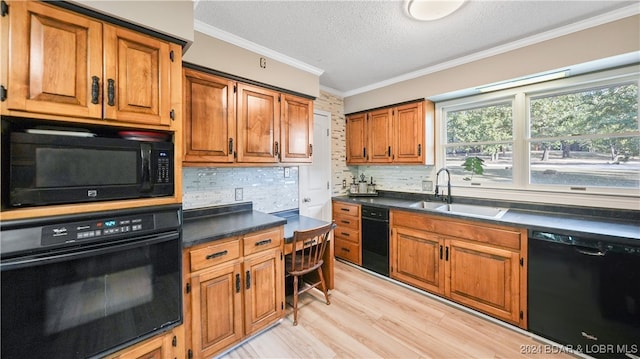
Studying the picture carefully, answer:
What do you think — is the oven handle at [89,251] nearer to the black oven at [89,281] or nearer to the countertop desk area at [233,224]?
the black oven at [89,281]

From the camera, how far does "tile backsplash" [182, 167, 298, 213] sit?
2.29 m

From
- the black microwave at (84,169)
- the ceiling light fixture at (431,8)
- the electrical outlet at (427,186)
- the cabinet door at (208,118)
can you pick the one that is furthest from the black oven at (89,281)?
the electrical outlet at (427,186)

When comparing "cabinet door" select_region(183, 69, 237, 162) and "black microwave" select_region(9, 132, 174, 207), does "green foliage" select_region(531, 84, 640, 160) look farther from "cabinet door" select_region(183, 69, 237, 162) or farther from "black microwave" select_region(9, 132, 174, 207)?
"black microwave" select_region(9, 132, 174, 207)

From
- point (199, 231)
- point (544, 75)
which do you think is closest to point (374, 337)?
point (199, 231)

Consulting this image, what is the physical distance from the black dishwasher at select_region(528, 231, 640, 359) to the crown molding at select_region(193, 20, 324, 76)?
2.71 metres

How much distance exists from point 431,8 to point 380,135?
185 centimetres

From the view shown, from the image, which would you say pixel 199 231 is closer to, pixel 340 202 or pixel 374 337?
pixel 374 337

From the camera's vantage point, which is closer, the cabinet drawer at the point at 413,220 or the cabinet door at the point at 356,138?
the cabinet drawer at the point at 413,220

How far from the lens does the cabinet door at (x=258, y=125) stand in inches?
88.0

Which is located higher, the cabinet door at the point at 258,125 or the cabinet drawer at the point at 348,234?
the cabinet door at the point at 258,125

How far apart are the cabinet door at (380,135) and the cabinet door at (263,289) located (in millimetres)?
2099

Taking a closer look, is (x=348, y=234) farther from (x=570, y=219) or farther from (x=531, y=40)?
(x=531, y=40)

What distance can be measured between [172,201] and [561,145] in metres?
3.54

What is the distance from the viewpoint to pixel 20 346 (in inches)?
41.8
